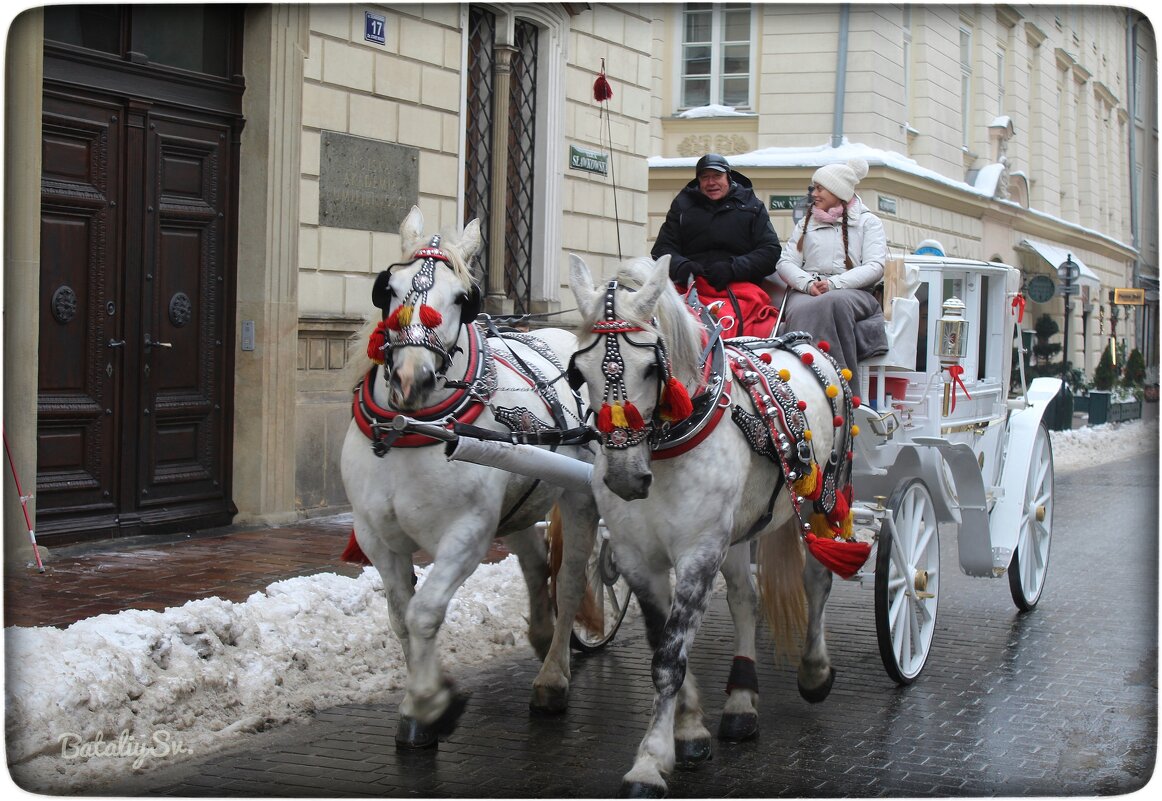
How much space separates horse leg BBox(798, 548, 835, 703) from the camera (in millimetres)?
5992

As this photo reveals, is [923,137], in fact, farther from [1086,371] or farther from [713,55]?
[1086,371]

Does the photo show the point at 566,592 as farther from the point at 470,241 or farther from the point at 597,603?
the point at 470,241

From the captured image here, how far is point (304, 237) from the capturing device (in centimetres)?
988

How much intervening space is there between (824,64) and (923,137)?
2.62m

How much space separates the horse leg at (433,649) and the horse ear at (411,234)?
3.59ft

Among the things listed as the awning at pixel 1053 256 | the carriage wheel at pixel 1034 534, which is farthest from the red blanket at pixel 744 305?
the awning at pixel 1053 256

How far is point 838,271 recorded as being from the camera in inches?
273

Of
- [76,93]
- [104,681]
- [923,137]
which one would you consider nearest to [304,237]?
[76,93]

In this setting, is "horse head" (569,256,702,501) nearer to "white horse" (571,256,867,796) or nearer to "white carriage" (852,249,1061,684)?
"white horse" (571,256,867,796)

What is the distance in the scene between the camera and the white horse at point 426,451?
4.76 m

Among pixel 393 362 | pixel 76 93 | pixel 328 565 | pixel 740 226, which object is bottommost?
pixel 328 565

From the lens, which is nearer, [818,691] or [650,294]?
[650,294]

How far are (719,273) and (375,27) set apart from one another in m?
5.07

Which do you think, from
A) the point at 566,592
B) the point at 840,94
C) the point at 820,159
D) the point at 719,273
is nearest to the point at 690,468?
the point at 566,592
